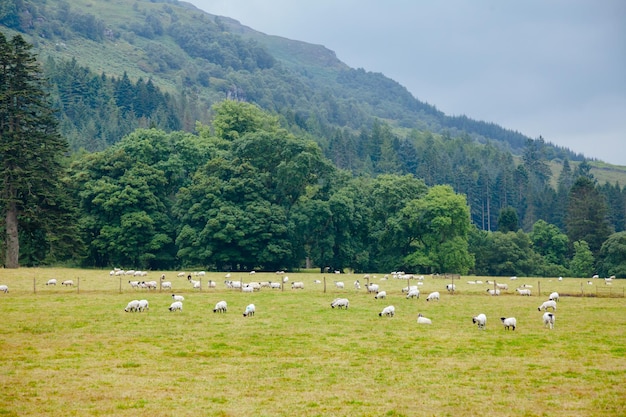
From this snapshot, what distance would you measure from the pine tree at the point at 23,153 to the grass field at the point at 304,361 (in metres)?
29.9

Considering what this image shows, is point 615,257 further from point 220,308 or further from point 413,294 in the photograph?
point 220,308

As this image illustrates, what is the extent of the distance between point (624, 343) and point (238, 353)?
17.5m

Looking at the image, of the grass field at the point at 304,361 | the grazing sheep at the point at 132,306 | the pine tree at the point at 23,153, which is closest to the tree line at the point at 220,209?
the pine tree at the point at 23,153

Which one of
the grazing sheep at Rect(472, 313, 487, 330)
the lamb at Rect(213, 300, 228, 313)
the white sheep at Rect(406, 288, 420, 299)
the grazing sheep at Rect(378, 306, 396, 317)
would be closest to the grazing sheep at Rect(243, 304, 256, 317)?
the lamb at Rect(213, 300, 228, 313)

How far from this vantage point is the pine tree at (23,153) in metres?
69.1

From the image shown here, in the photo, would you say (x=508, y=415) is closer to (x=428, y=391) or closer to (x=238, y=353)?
(x=428, y=391)

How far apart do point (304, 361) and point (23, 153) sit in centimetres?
5614

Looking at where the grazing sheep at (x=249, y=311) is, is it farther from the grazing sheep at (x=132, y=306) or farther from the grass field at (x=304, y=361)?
the grazing sheep at (x=132, y=306)

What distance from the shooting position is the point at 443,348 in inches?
1085

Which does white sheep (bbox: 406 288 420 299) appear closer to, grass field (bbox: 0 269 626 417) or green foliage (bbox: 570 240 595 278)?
grass field (bbox: 0 269 626 417)

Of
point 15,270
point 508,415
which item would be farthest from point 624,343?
point 15,270


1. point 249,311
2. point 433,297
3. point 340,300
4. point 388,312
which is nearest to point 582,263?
point 433,297

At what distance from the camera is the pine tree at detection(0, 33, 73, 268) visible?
69125mm

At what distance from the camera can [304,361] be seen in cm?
2481
